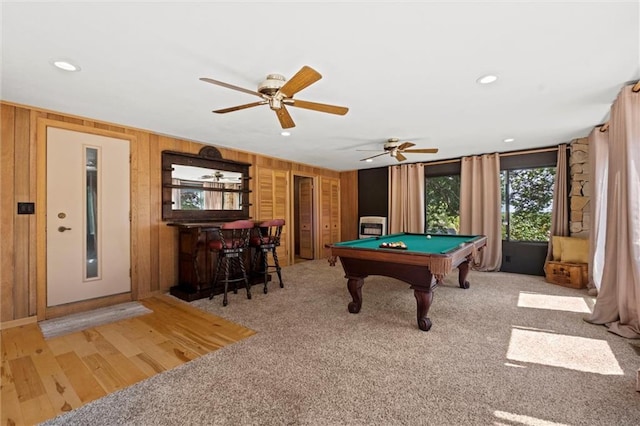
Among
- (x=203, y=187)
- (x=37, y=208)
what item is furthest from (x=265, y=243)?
(x=37, y=208)

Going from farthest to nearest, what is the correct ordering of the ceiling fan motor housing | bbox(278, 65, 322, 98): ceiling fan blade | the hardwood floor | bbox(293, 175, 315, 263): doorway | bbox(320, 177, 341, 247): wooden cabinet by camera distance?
bbox(320, 177, 341, 247): wooden cabinet → bbox(293, 175, 315, 263): doorway → the ceiling fan motor housing → bbox(278, 65, 322, 98): ceiling fan blade → the hardwood floor

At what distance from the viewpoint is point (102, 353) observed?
2344 millimetres

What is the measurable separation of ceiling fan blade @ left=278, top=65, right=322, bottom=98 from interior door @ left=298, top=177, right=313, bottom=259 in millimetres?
4837

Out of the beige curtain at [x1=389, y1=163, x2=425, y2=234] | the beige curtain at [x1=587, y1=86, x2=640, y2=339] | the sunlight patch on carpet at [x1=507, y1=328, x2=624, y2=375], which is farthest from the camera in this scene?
the beige curtain at [x1=389, y1=163, x2=425, y2=234]

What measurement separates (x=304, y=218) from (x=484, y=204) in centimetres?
414

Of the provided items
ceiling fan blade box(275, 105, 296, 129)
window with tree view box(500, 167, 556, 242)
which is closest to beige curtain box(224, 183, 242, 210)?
ceiling fan blade box(275, 105, 296, 129)

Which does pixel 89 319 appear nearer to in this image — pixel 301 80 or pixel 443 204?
pixel 301 80

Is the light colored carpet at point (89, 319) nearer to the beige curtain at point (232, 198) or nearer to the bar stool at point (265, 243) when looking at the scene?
the bar stool at point (265, 243)

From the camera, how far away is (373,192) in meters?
7.34

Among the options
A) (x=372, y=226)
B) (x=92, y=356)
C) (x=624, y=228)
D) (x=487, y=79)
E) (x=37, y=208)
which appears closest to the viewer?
(x=92, y=356)

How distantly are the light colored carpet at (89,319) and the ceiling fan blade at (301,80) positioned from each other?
301cm

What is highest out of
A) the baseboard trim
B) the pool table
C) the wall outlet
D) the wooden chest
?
Result: the wall outlet

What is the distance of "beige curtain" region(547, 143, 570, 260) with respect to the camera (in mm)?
4812

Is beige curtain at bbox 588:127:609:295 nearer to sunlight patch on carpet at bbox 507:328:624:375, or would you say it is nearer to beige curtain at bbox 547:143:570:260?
beige curtain at bbox 547:143:570:260
